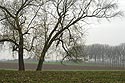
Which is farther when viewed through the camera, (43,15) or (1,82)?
(43,15)

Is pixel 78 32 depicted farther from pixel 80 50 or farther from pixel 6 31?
pixel 6 31

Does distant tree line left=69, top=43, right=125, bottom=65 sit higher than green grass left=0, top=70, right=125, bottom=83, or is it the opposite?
distant tree line left=69, top=43, right=125, bottom=65

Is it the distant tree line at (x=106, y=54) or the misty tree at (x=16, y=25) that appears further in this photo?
the distant tree line at (x=106, y=54)

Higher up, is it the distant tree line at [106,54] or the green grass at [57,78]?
the distant tree line at [106,54]

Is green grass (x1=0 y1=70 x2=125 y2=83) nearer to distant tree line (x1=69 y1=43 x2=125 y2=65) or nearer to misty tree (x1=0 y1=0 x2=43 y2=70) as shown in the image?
misty tree (x1=0 y1=0 x2=43 y2=70)

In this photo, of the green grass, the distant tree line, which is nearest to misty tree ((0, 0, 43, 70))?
the green grass

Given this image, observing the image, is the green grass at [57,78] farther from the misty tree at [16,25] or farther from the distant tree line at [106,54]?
the distant tree line at [106,54]

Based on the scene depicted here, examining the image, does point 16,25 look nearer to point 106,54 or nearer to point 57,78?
point 57,78

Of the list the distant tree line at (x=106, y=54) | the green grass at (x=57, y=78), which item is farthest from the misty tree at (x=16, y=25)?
the distant tree line at (x=106, y=54)

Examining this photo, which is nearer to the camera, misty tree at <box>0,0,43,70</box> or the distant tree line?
misty tree at <box>0,0,43,70</box>

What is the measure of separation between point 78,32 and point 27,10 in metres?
7.69

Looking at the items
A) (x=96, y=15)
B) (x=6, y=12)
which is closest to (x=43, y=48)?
(x=6, y=12)

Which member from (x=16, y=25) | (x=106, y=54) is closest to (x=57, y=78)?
(x=16, y=25)

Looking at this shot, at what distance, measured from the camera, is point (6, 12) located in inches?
1083
